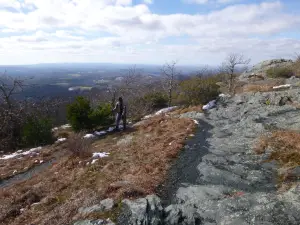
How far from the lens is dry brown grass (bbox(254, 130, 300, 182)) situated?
1030 cm

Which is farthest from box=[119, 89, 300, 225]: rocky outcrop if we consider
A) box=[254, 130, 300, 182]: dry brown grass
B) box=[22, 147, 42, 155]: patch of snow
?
box=[22, 147, 42, 155]: patch of snow

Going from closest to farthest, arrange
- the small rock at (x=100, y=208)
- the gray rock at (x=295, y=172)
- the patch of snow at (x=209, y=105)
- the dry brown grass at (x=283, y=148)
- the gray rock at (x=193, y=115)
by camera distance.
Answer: the small rock at (x=100, y=208) → the gray rock at (x=295, y=172) → the dry brown grass at (x=283, y=148) → the gray rock at (x=193, y=115) → the patch of snow at (x=209, y=105)

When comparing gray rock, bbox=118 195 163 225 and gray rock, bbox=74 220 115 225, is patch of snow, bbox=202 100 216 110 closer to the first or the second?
gray rock, bbox=118 195 163 225

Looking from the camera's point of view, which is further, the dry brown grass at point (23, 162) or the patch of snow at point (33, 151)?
the patch of snow at point (33, 151)

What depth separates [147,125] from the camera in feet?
67.3

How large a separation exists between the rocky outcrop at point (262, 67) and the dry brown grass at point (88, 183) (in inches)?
1077

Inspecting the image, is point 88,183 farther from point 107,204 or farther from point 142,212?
point 142,212

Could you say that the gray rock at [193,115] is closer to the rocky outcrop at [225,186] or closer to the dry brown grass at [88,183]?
the rocky outcrop at [225,186]

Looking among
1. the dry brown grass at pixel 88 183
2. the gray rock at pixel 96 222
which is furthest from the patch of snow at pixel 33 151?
the gray rock at pixel 96 222

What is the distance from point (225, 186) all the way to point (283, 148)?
13.9 feet

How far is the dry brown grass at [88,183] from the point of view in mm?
8828

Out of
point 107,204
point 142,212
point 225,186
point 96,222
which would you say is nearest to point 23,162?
point 107,204

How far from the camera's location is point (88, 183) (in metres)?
10.6

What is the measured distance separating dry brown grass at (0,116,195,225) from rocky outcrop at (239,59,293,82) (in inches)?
1077
